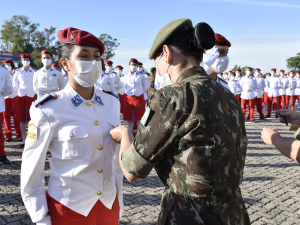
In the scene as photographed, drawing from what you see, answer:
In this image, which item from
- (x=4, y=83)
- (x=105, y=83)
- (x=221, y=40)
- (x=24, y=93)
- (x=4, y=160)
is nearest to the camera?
(x=221, y=40)

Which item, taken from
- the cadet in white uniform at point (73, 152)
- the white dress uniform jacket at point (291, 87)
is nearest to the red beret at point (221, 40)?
the cadet in white uniform at point (73, 152)

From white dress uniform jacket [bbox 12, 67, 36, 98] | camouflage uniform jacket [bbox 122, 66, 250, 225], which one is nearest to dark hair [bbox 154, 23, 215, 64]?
camouflage uniform jacket [bbox 122, 66, 250, 225]

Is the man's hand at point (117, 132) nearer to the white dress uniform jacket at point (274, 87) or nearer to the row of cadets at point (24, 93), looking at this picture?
the row of cadets at point (24, 93)

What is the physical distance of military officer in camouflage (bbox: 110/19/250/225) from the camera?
1328 millimetres

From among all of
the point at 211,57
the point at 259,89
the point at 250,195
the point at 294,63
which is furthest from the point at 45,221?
the point at 294,63

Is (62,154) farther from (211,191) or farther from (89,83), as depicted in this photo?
(211,191)

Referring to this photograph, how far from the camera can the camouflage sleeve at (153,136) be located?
1331 mm

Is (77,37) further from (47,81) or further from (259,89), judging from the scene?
(259,89)

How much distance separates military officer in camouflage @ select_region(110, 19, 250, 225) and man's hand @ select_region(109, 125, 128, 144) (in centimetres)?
29

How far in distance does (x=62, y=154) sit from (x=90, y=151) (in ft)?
0.60

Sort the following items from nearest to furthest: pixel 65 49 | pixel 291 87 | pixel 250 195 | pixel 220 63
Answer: pixel 65 49 < pixel 220 63 < pixel 250 195 < pixel 291 87

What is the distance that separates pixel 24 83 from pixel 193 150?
7774 millimetres

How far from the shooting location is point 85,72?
2.00m

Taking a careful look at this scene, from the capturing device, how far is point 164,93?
1.36 m
